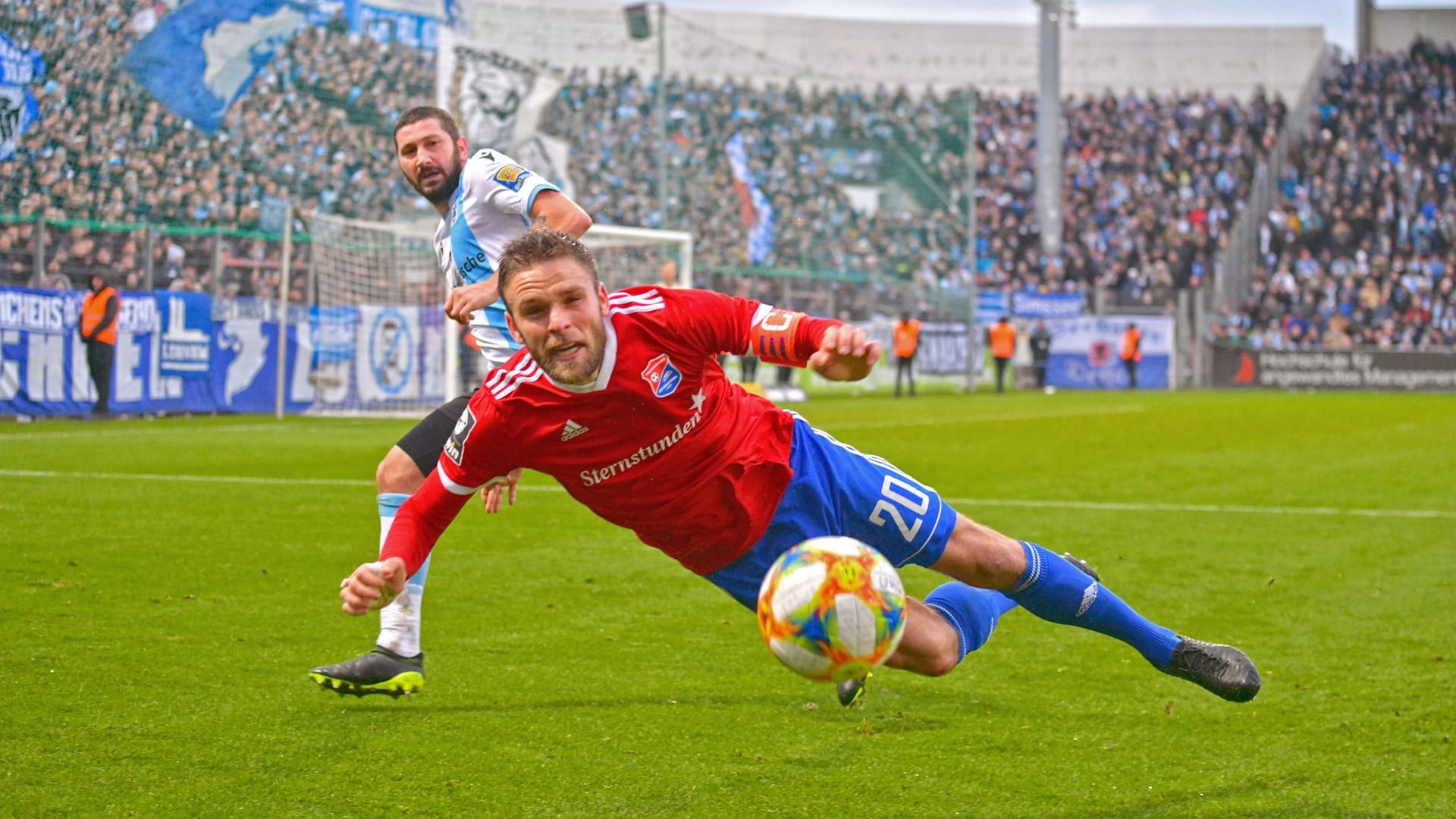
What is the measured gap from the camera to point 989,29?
5194 centimetres

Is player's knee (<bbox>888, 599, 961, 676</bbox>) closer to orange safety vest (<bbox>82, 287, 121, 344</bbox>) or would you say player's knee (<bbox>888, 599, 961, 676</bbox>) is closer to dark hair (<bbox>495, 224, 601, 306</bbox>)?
dark hair (<bbox>495, 224, 601, 306</bbox>)

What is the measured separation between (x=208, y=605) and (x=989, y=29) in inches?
1957

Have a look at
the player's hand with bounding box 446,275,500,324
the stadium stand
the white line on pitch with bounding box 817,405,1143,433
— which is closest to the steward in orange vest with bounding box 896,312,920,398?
the stadium stand

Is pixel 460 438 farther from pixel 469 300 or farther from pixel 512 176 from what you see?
pixel 512 176

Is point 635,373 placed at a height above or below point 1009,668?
above

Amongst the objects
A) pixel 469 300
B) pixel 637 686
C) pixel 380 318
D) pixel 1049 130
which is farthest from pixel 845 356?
pixel 1049 130

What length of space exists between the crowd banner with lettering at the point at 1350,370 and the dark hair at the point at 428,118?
34665 mm

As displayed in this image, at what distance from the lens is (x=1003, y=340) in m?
33.8

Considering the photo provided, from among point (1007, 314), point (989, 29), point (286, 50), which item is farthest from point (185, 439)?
point (989, 29)

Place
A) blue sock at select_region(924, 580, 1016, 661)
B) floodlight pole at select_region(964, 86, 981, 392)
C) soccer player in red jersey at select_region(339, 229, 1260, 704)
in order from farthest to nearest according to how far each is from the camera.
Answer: floodlight pole at select_region(964, 86, 981, 392), blue sock at select_region(924, 580, 1016, 661), soccer player in red jersey at select_region(339, 229, 1260, 704)

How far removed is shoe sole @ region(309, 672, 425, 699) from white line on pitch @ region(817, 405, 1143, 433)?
Answer: 44.2 ft

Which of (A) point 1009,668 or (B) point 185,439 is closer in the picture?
(A) point 1009,668

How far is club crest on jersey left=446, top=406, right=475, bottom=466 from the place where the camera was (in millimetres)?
3863

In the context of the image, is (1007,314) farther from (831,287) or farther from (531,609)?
(531,609)
